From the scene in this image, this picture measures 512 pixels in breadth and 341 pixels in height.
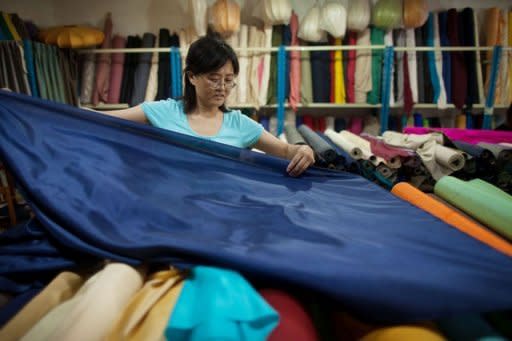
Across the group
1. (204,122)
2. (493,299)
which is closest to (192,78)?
(204,122)

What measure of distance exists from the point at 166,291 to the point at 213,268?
85mm

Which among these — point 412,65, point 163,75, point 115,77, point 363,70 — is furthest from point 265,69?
point 115,77

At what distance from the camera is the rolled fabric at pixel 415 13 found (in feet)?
8.11

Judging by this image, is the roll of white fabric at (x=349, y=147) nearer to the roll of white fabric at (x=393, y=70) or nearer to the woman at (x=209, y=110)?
the woman at (x=209, y=110)

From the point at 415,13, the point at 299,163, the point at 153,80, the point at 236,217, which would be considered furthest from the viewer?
the point at 153,80

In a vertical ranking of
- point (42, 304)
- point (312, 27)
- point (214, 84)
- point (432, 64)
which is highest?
point (312, 27)

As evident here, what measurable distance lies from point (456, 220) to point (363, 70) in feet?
7.24

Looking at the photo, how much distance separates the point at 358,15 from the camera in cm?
254

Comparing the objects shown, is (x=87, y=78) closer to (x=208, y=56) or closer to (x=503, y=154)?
(x=208, y=56)

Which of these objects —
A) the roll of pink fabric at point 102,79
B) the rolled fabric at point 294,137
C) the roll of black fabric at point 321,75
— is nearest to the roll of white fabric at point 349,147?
the rolled fabric at point 294,137

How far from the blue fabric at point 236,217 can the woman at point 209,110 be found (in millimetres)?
217

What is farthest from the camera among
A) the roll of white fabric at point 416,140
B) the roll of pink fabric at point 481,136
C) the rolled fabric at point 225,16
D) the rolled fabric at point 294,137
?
the rolled fabric at point 225,16

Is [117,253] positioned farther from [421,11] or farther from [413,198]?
[421,11]

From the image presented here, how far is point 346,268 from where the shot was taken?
1.41 ft
